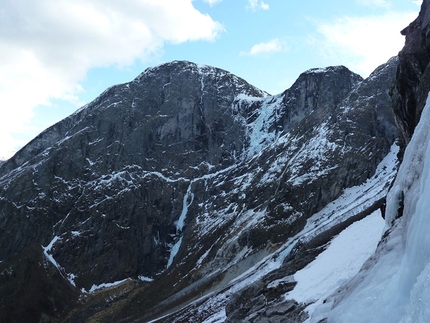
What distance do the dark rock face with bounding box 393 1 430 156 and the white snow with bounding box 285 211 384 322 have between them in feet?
26.5

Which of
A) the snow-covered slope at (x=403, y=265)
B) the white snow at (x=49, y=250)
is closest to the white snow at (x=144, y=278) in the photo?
the white snow at (x=49, y=250)

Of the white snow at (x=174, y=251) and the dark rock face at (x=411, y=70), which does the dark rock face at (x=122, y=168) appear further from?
the dark rock face at (x=411, y=70)

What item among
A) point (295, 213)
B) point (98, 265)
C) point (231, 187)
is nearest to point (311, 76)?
point (231, 187)

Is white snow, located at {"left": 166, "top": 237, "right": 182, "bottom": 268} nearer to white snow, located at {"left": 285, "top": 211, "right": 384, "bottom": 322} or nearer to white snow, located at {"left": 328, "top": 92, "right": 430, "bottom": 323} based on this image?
white snow, located at {"left": 285, "top": 211, "right": 384, "bottom": 322}

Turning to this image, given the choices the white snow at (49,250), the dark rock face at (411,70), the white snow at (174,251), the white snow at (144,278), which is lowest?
the white snow at (144,278)

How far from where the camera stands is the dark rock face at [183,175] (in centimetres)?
9031

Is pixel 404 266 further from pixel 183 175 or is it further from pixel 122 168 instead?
pixel 122 168

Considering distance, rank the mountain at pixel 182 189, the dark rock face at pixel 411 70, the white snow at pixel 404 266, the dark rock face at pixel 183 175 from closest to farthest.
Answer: the white snow at pixel 404 266
the dark rock face at pixel 411 70
the mountain at pixel 182 189
the dark rock face at pixel 183 175

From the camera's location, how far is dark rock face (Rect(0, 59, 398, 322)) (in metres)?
90.3

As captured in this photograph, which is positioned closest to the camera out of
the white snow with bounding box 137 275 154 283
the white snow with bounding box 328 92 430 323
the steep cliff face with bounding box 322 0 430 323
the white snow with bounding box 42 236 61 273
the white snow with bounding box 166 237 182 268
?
the white snow with bounding box 328 92 430 323

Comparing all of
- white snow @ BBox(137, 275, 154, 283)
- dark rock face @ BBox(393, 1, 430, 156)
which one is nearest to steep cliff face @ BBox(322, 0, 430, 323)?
dark rock face @ BBox(393, 1, 430, 156)

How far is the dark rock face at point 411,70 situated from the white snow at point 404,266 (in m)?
14.3

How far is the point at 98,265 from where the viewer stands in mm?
120500

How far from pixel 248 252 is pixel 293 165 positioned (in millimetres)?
28837
